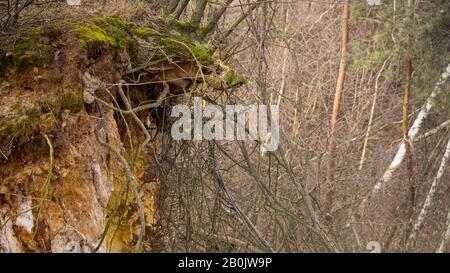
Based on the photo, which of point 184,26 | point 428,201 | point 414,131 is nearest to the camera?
point 184,26

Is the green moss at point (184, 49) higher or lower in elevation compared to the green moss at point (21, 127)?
higher

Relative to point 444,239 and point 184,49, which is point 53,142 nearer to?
point 184,49

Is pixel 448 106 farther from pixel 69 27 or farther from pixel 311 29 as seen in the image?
pixel 69 27

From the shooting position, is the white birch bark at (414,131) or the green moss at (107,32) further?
the white birch bark at (414,131)

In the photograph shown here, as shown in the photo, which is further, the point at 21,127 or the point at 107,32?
the point at 107,32

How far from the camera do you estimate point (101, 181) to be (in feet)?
11.7

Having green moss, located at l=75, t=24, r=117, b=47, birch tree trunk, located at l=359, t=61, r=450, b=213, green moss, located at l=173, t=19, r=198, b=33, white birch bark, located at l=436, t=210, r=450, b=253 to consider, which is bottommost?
white birch bark, located at l=436, t=210, r=450, b=253

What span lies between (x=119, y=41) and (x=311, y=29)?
12.5 metres

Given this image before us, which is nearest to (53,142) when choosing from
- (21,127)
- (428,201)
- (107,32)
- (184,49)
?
(21,127)

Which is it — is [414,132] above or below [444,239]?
above

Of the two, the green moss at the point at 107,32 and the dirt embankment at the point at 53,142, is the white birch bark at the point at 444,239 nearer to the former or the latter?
the green moss at the point at 107,32

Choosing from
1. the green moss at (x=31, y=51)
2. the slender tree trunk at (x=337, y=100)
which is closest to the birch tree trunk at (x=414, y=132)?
the slender tree trunk at (x=337, y=100)

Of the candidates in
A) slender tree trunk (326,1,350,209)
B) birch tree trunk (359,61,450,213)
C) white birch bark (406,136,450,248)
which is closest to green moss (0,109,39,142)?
slender tree trunk (326,1,350,209)

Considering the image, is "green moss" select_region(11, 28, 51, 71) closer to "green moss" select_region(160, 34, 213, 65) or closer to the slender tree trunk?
"green moss" select_region(160, 34, 213, 65)
